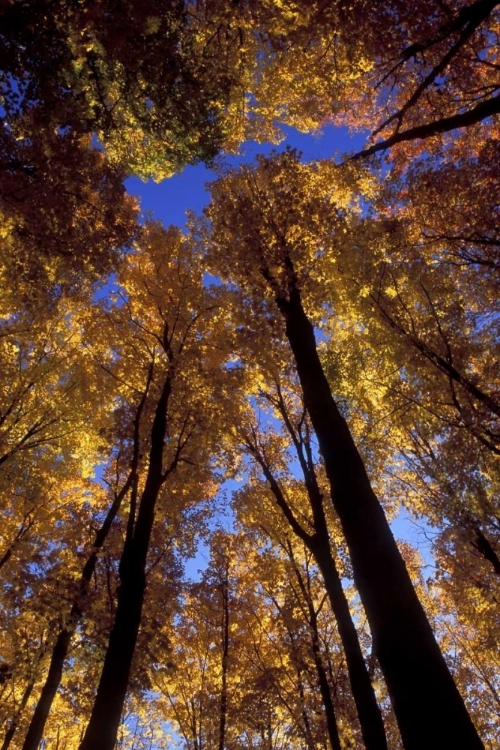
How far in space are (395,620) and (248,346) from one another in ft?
23.2

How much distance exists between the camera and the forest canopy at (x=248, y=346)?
6.38 meters

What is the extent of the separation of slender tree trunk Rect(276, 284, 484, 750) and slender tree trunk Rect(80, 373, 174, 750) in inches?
161

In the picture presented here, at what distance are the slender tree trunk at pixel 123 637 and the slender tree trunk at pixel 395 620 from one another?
410 cm

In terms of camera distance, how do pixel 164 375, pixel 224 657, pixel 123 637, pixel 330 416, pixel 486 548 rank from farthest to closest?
pixel 224 657
pixel 164 375
pixel 486 548
pixel 123 637
pixel 330 416

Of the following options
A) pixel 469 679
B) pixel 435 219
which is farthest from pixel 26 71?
pixel 469 679

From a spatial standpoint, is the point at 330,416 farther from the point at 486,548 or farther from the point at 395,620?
the point at 486,548

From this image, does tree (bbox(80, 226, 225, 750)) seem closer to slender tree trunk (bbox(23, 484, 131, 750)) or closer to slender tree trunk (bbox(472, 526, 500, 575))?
slender tree trunk (bbox(23, 484, 131, 750))

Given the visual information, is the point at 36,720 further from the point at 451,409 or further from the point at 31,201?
the point at 451,409

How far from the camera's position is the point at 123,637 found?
21.5ft

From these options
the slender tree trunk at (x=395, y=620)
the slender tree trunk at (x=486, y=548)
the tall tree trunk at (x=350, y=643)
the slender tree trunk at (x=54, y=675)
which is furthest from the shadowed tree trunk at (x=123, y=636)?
the slender tree trunk at (x=486, y=548)

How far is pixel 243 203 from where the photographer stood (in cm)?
1049

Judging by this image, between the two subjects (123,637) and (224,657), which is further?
(224,657)

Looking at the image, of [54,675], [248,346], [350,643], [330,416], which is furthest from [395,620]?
[54,675]

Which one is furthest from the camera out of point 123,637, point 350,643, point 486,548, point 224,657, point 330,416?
point 224,657
